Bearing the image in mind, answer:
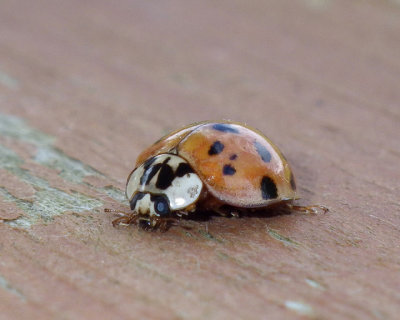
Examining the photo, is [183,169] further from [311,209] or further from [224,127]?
[311,209]

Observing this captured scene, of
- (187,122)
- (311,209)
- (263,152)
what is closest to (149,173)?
(263,152)

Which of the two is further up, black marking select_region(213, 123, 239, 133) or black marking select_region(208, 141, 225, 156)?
black marking select_region(213, 123, 239, 133)

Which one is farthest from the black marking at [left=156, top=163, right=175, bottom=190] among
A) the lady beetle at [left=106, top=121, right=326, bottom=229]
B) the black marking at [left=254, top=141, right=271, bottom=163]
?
the black marking at [left=254, top=141, right=271, bottom=163]

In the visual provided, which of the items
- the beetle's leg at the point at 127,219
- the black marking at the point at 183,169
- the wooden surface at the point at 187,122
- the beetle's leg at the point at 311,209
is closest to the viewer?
the wooden surface at the point at 187,122

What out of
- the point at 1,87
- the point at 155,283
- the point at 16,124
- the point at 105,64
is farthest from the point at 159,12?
the point at 155,283

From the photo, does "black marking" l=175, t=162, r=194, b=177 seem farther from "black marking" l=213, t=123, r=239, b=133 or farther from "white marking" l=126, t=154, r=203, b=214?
"black marking" l=213, t=123, r=239, b=133

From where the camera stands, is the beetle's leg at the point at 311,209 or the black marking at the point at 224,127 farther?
the black marking at the point at 224,127

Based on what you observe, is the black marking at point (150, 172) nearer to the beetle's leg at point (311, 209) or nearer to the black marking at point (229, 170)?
the black marking at point (229, 170)

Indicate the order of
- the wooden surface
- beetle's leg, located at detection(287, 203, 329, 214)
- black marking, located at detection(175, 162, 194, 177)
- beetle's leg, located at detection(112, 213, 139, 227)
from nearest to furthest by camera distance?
the wooden surface, beetle's leg, located at detection(112, 213, 139, 227), beetle's leg, located at detection(287, 203, 329, 214), black marking, located at detection(175, 162, 194, 177)

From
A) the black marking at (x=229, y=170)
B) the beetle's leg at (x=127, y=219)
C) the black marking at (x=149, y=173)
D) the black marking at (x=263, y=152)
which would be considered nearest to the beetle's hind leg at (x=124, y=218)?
the beetle's leg at (x=127, y=219)
